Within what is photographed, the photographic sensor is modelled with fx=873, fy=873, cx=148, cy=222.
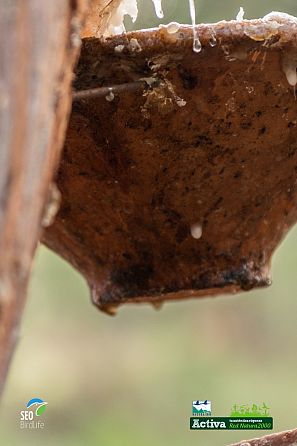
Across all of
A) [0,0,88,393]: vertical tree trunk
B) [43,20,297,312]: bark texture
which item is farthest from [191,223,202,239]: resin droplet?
[0,0,88,393]: vertical tree trunk

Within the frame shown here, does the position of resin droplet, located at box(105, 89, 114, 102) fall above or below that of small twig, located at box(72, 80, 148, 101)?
below

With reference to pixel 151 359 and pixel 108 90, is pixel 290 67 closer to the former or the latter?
pixel 108 90

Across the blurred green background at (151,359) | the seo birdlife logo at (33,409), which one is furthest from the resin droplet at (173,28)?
the blurred green background at (151,359)

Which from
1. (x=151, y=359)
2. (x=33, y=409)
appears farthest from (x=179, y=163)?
(x=151, y=359)

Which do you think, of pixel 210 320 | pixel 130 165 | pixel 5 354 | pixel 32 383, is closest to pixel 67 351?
pixel 32 383

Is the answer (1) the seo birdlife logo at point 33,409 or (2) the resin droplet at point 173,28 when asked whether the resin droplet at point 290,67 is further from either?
(1) the seo birdlife logo at point 33,409

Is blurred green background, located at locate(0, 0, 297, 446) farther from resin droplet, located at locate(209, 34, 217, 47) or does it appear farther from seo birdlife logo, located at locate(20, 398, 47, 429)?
resin droplet, located at locate(209, 34, 217, 47)

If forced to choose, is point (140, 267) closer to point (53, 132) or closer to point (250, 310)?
point (53, 132)
